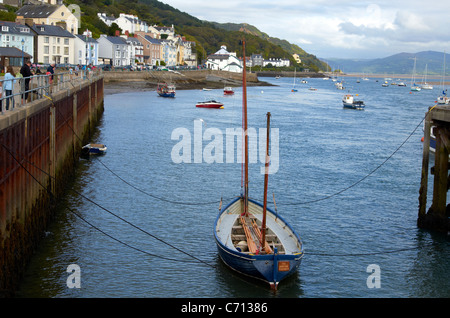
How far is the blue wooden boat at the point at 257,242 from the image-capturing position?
59.7 feet

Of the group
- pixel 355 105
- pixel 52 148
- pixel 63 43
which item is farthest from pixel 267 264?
pixel 63 43

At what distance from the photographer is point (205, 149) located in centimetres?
4709

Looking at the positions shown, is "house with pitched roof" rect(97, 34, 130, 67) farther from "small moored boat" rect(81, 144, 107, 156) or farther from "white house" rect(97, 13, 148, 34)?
"small moored boat" rect(81, 144, 107, 156)

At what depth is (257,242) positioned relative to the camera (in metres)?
20.4

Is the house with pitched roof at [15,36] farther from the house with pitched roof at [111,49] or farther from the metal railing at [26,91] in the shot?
the metal railing at [26,91]

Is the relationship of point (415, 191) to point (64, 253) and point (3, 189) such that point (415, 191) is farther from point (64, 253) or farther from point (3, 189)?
point (3, 189)

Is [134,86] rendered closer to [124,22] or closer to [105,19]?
[105,19]

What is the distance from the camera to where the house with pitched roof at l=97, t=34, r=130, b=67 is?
443 ft

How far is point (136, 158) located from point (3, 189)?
25738mm

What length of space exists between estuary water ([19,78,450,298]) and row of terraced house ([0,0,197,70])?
2797cm

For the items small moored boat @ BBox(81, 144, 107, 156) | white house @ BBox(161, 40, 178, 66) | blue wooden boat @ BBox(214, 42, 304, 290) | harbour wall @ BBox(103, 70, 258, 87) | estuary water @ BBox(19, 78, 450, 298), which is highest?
white house @ BBox(161, 40, 178, 66)

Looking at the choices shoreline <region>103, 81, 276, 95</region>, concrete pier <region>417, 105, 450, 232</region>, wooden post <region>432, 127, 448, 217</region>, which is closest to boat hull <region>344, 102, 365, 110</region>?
shoreline <region>103, 81, 276, 95</region>
